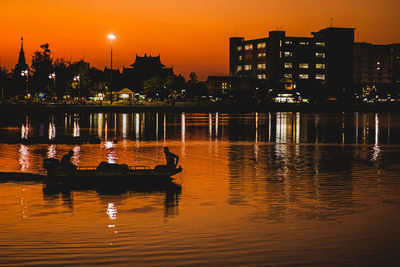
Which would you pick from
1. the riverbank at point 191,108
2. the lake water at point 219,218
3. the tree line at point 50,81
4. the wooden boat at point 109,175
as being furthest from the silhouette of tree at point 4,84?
the wooden boat at point 109,175

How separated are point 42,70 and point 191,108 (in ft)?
157

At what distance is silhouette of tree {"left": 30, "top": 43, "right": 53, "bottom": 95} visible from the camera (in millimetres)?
A: 155375

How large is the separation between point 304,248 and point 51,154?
2944 cm

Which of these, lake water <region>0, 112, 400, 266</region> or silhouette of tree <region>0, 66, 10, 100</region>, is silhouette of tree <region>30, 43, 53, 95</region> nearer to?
silhouette of tree <region>0, 66, 10, 100</region>

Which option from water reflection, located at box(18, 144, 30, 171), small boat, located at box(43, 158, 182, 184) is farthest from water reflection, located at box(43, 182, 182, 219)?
water reflection, located at box(18, 144, 30, 171)

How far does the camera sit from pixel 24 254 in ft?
46.2

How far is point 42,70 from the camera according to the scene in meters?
156

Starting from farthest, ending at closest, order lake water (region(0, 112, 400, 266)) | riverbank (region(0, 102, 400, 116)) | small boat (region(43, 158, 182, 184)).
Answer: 1. riverbank (region(0, 102, 400, 116))
2. small boat (region(43, 158, 182, 184))
3. lake water (region(0, 112, 400, 266))

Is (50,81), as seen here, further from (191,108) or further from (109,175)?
(109,175)

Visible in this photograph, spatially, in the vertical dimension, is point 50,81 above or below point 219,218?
above

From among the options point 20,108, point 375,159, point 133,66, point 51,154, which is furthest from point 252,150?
point 133,66

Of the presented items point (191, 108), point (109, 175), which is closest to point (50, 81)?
point (191, 108)

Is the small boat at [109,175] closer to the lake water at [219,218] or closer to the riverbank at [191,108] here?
the lake water at [219,218]

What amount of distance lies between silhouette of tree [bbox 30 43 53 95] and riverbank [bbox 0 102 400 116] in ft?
105
